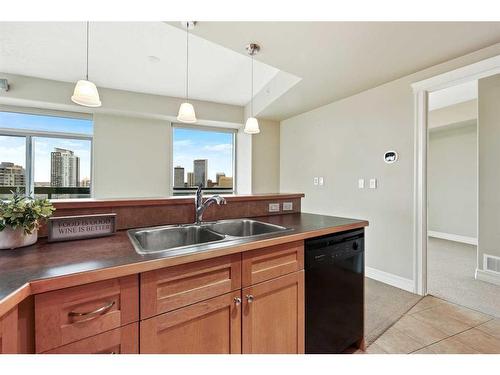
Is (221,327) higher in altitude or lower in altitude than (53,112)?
lower

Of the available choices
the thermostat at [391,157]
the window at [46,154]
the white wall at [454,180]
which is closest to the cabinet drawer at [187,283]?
the thermostat at [391,157]

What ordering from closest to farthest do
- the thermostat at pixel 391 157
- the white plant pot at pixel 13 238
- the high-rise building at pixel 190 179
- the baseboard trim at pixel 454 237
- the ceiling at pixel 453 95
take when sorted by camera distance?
the white plant pot at pixel 13 238, the thermostat at pixel 391 157, the ceiling at pixel 453 95, the baseboard trim at pixel 454 237, the high-rise building at pixel 190 179

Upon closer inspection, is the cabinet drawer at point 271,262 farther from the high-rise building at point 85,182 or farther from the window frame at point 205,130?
the high-rise building at point 85,182

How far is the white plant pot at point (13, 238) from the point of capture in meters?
1.02

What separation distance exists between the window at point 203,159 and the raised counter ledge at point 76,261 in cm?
328

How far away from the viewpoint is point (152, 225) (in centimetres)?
157

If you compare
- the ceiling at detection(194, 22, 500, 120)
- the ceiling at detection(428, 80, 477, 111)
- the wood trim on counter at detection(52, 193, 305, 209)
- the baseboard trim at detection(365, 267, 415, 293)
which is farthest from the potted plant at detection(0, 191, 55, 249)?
the ceiling at detection(428, 80, 477, 111)

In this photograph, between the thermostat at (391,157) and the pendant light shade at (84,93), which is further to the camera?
the thermostat at (391,157)

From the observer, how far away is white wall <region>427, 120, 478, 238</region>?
4402 millimetres

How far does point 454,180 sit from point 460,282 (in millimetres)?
2712

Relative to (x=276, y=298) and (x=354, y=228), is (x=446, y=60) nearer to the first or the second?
(x=354, y=228)

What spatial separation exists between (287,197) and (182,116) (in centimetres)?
123

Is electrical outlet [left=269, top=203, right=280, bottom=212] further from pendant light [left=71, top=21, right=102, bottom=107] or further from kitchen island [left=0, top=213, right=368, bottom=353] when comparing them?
pendant light [left=71, top=21, right=102, bottom=107]
